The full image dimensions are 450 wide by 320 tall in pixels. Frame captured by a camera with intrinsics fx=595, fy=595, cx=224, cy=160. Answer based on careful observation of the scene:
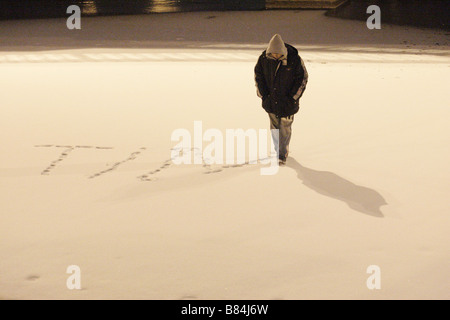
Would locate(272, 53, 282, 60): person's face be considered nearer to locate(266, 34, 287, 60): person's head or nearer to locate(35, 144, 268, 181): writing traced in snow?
locate(266, 34, 287, 60): person's head

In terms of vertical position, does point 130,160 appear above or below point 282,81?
below

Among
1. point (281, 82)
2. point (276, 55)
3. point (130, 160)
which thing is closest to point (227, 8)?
point (130, 160)

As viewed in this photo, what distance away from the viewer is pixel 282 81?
5.71 m

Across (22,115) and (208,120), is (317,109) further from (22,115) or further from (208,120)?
(22,115)

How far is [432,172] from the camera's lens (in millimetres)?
5871

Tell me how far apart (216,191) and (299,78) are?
4.48 ft

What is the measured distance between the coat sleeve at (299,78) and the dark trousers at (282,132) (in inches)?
11.0

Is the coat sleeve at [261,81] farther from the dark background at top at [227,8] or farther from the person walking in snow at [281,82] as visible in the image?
the dark background at top at [227,8]

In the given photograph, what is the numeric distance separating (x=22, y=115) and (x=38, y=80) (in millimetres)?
2675

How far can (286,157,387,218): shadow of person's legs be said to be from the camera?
5.01 meters

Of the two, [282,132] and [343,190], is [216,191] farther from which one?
[343,190]

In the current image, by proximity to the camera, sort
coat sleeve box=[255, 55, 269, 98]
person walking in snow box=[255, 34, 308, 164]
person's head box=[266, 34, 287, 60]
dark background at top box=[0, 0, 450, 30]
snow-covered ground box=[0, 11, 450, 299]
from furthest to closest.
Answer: dark background at top box=[0, 0, 450, 30]
coat sleeve box=[255, 55, 269, 98]
person walking in snow box=[255, 34, 308, 164]
person's head box=[266, 34, 287, 60]
snow-covered ground box=[0, 11, 450, 299]

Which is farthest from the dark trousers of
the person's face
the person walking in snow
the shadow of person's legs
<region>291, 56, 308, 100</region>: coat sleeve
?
the person's face

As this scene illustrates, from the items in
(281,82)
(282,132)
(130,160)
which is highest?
(281,82)
